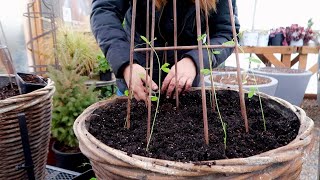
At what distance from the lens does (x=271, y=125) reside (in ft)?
2.35

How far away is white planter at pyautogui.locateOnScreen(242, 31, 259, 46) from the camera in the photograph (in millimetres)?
3462

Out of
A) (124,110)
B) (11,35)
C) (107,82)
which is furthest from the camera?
(11,35)

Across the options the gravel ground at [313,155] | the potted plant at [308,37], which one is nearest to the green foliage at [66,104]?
the gravel ground at [313,155]

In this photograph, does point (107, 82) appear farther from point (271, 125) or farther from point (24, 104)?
point (271, 125)

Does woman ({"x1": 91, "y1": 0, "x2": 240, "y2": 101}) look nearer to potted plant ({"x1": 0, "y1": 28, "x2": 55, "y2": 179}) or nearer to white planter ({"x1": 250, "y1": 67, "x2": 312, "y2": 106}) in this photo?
potted plant ({"x1": 0, "y1": 28, "x2": 55, "y2": 179})

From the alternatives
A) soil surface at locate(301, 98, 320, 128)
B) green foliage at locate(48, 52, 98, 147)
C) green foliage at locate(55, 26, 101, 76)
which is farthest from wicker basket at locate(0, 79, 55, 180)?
soil surface at locate(301, 98, 320, 128)

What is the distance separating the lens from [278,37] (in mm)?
3473

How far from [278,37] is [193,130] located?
3216mm

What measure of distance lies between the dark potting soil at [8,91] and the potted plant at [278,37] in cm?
318

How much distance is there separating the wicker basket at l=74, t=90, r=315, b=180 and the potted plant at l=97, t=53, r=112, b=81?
2037 millimetres

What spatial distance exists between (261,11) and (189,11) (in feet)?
10.9

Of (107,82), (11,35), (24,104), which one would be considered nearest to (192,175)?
(24,104)

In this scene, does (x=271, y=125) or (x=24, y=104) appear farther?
(x=24, y=104)

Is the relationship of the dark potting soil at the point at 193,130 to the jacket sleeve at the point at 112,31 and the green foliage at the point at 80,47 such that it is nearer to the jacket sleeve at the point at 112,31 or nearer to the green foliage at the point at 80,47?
the jacket sleeve at the point at 112,31
